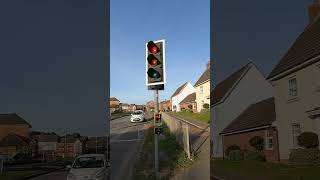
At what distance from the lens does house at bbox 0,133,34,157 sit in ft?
50.8

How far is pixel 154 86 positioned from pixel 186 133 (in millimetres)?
6067

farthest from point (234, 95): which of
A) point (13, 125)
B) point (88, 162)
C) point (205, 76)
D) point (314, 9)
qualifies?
point (13, 125)

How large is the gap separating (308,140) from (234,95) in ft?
15.8

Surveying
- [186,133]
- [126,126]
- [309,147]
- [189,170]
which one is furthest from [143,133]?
[309,147]

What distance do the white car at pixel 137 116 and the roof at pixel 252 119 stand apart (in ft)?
14.9

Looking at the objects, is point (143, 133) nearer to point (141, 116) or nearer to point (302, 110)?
point (141, 116)

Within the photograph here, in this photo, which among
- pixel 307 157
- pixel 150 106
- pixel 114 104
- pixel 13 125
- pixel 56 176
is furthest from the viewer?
pixel 150 106

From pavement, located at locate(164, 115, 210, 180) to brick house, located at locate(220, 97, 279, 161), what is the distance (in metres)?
0.91

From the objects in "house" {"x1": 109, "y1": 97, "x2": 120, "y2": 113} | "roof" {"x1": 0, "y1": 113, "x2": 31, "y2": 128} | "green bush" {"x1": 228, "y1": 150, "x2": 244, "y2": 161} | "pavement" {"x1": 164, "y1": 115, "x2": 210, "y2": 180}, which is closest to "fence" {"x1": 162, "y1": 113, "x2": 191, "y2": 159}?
"pavement" {"x1": 164, "y1": 115, "x2": 210, "y2": 180}

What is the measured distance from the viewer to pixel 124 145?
59.3 feet

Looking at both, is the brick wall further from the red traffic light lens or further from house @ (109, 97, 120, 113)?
the red traffic light lens

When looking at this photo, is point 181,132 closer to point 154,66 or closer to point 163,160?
point 163,160

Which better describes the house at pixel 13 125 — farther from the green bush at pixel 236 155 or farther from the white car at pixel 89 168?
the green bush at pixel 236 155

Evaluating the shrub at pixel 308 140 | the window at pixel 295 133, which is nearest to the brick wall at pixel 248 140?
the window at pixel 295 133
